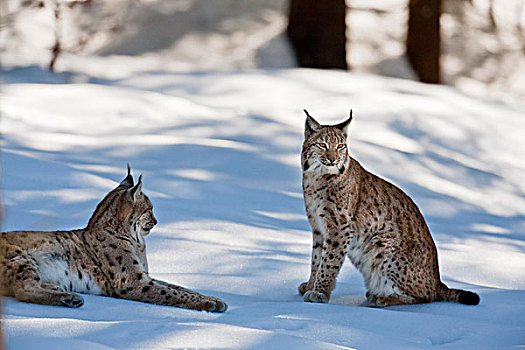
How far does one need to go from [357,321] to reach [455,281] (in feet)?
6.95

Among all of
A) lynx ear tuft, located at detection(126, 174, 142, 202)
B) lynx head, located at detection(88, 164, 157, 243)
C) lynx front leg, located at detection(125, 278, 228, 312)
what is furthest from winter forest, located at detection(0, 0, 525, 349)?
lynx ear tuft, located at detection(126, 174, 142, 202)

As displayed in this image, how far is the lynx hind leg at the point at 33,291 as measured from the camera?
4398 millimetres

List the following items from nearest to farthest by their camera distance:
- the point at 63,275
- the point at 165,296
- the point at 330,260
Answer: the point at 63,275 < the point at 165,296 < the point at 330,260

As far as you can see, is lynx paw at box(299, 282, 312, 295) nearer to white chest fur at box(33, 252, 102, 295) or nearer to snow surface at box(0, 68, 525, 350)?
snow surface at box(0, 68, 525, 350)

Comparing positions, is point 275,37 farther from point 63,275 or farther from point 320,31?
point 63,275

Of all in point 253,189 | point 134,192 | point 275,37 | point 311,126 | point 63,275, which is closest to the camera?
point 63,275

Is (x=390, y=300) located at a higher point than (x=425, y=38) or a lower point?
lower

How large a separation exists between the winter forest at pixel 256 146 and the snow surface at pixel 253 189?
0.9 inches

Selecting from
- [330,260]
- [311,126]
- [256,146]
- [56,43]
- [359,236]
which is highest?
[56,43]

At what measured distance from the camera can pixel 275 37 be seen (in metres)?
17.8

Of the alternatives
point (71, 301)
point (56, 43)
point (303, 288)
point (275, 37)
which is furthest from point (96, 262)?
point (275, 37)

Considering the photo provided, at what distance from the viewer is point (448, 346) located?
173 inches

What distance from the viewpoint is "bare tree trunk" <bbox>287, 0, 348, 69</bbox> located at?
51.6 feet

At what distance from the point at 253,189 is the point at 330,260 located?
149 inches
